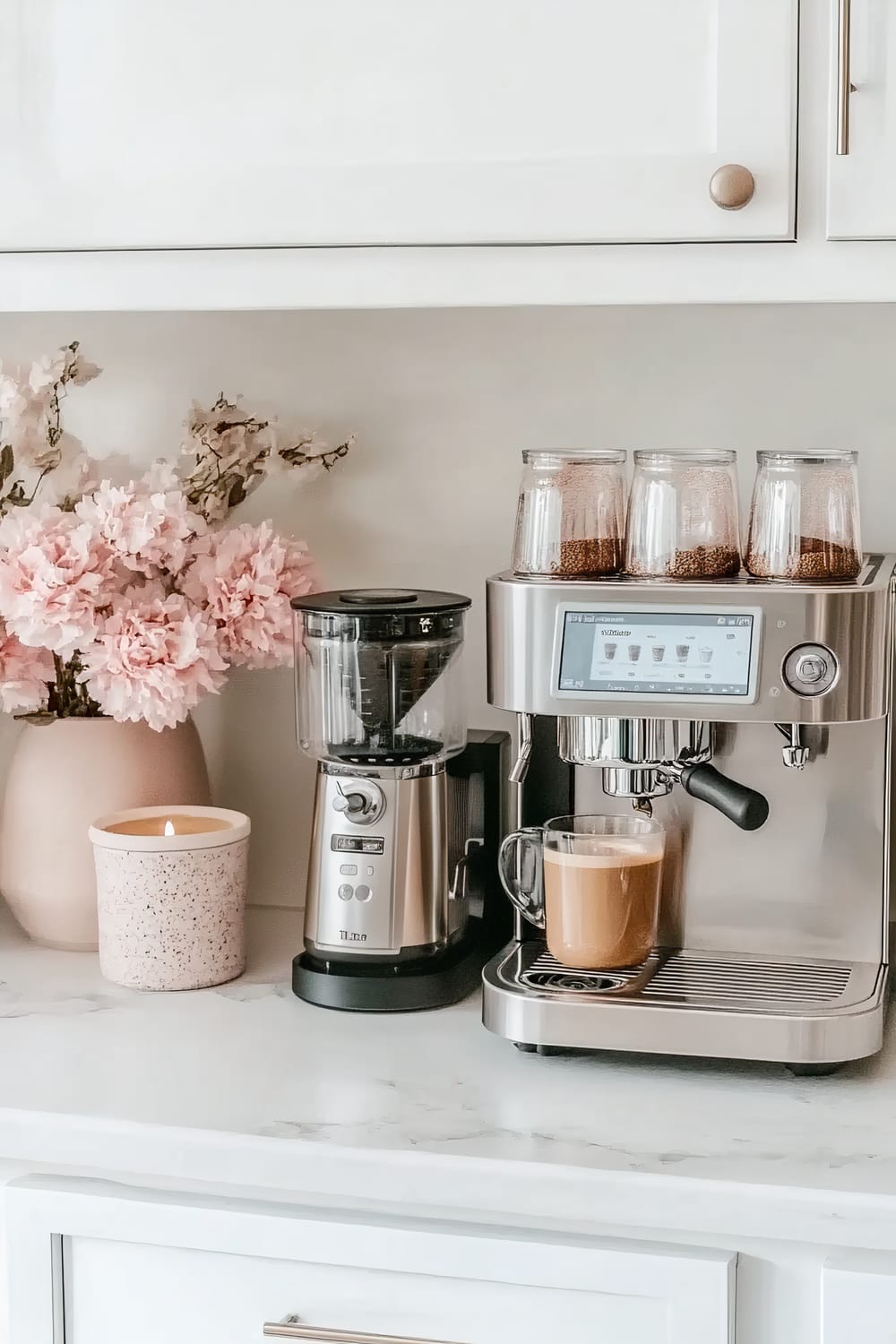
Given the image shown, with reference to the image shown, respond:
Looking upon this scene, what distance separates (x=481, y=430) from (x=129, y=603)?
38 cm

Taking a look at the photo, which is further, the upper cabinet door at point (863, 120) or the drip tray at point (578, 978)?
the drip tray at point (578, 978)

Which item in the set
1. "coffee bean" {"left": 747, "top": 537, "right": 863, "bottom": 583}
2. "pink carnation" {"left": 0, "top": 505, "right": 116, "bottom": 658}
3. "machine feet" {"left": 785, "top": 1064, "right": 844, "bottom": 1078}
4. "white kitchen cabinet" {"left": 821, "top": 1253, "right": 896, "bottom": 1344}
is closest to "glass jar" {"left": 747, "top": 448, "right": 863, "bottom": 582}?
"coffee bean" {"left": 747, "top": 537, "right": 863, "bottom": 583}

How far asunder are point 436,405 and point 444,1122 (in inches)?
28.7

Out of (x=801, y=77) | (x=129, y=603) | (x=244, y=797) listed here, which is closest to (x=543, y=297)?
(x=801, y=77)

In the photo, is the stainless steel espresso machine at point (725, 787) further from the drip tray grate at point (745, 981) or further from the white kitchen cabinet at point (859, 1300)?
the white kitchen cabinet at point (859, 1300)

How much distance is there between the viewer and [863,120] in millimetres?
1028

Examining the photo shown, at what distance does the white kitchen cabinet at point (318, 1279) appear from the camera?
94 cm

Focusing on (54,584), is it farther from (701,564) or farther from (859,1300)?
(859,1300)

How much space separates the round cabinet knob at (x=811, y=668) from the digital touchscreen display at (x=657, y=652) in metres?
0.03

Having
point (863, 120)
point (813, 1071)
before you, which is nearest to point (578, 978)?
point (813, 1071)

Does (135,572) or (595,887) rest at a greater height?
(135,572)

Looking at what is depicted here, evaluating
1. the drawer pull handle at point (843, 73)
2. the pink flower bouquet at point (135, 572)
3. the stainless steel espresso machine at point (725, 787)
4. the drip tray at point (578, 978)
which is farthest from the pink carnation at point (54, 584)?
the drawer pull handle at point (843, 73)

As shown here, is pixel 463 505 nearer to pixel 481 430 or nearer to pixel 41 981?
pixel 481 430

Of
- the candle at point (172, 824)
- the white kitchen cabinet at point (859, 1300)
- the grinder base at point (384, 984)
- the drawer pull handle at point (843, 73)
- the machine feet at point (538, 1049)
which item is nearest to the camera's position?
the white kitchen cabinet at point (859, 1300)
